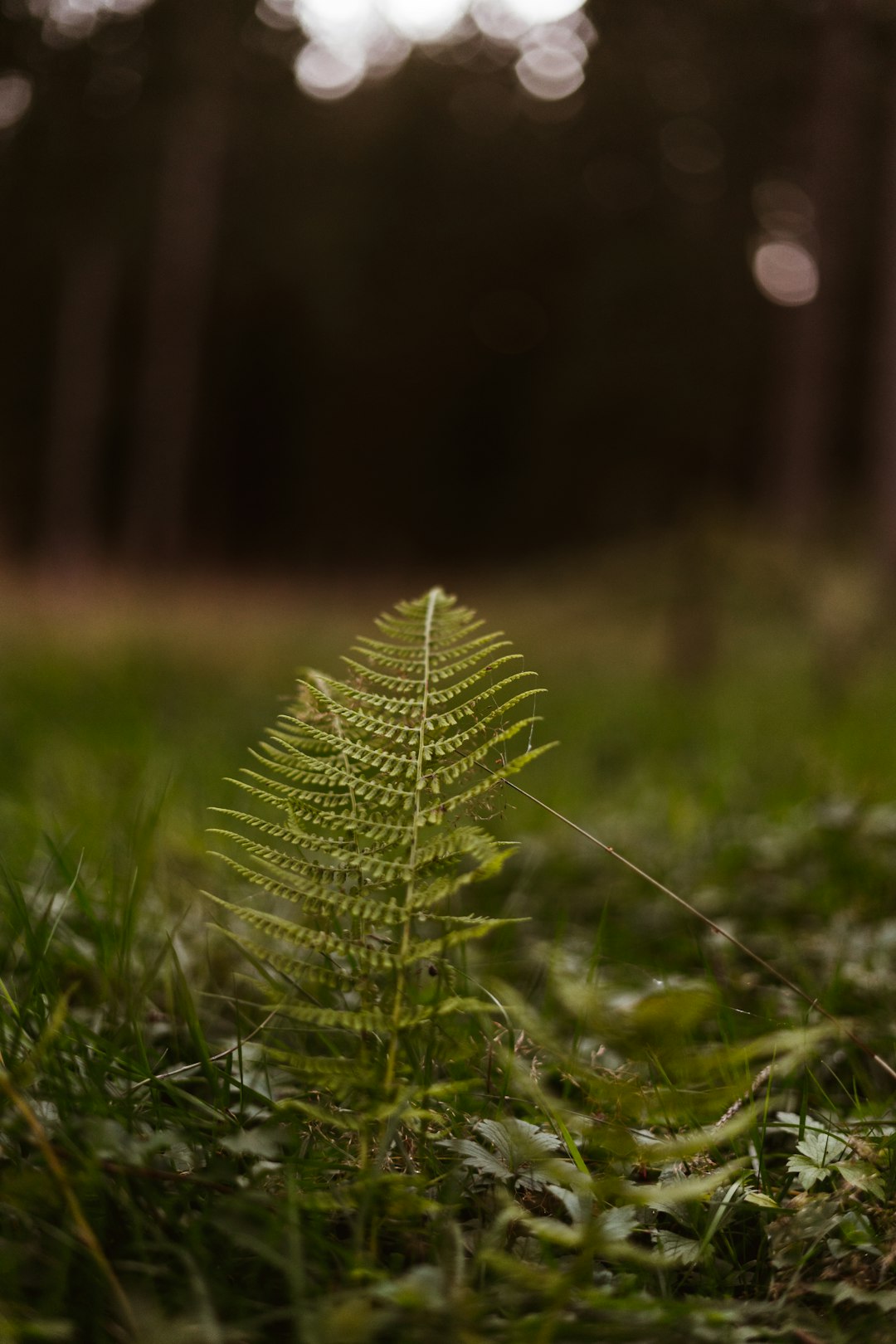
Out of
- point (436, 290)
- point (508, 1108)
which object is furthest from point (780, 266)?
point (508, 1108)

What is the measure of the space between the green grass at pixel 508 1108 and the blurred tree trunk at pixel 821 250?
28.7 ft

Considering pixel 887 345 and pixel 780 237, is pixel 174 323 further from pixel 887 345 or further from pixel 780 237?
pixel 780 237

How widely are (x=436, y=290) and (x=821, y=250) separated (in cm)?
1321

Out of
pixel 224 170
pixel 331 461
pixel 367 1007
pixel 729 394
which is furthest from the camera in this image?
pixel 331 461

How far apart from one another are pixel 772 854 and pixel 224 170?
16.2 meters

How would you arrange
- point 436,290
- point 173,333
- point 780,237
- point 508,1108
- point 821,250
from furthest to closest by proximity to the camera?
point 436,290
point 780,237
point 173,333
point 821,250
point 508,1108

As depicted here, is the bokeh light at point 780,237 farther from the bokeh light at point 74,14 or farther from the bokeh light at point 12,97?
the bokeh light at point 12,97

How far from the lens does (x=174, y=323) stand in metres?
14.3

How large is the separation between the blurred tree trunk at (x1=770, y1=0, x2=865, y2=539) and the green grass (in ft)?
28.7

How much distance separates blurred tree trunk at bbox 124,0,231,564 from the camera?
13356mm

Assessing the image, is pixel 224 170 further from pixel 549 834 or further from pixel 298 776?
pixel 298 776

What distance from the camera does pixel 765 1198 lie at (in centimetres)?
102

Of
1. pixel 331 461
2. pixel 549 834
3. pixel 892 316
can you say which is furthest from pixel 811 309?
pixel 331 461

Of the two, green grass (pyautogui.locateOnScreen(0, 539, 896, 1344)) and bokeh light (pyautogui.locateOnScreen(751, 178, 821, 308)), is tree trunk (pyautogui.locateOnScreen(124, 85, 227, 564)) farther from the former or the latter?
green grass (pyautogui.locateOnScreen(0, 539, 896, 1344))
